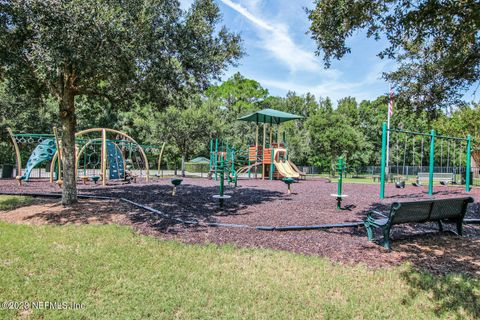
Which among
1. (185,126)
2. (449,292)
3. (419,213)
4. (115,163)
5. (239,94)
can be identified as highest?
(239,94)

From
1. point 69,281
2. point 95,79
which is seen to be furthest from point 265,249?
point 95,79

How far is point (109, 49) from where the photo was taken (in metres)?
6.07

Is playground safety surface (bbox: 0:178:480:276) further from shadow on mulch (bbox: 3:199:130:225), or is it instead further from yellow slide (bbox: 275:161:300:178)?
yellow slide (bbox: 275:161:300:178)

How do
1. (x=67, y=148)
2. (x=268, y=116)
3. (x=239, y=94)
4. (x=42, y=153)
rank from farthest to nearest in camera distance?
1. (x=239, y=94)
2. (x=268, y=116)
3. (x=42, y=153)
4. (x=67, y=148)

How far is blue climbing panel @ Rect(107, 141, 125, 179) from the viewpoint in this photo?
16.4 metres

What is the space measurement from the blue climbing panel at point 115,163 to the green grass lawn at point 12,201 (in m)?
6.49

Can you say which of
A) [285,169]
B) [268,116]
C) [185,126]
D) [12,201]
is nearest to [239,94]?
[185,126]

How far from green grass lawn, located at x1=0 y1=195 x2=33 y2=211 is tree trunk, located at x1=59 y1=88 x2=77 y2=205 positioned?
1.35 meters

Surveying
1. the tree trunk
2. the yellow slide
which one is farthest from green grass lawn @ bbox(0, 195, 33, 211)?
the yellow slide

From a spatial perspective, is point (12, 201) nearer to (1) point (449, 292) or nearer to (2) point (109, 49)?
(2) point (109, 49)

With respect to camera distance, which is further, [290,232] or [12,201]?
[12,201]

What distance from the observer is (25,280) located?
387 cm

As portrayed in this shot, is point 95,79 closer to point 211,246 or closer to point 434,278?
point 211,246

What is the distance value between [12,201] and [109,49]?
5948 mm
